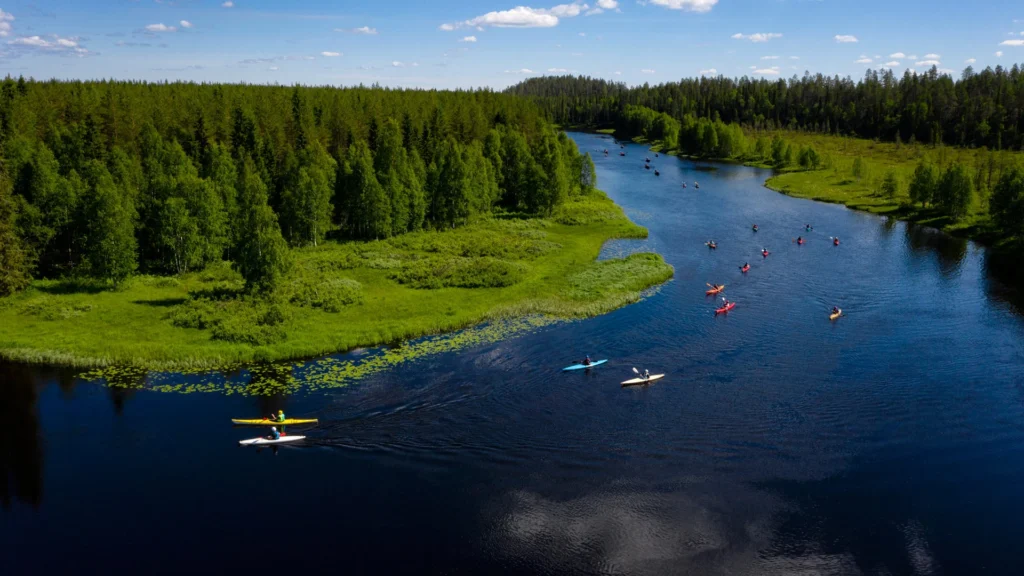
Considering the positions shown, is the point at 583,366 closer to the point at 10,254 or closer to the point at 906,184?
the point at 10,254

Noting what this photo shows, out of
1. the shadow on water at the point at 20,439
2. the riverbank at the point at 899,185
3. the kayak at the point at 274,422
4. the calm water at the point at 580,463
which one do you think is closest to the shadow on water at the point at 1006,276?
the riverbank at the point at 899,185

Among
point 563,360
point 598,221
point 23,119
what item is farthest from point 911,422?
point 23,119

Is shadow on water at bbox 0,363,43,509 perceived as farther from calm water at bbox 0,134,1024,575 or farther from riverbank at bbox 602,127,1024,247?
riverbank at bbox 602,127,1024,247

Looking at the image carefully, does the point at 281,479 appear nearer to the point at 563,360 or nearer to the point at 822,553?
the point at 563,360

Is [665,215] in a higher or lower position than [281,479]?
higher

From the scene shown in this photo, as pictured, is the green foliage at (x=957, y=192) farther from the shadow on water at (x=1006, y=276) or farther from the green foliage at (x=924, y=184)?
the shadow on water at (x=1006, y=276)

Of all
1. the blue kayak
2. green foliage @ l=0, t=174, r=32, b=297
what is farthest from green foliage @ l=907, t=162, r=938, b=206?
green foliage @ l=0, t=174, r=32, b=297
